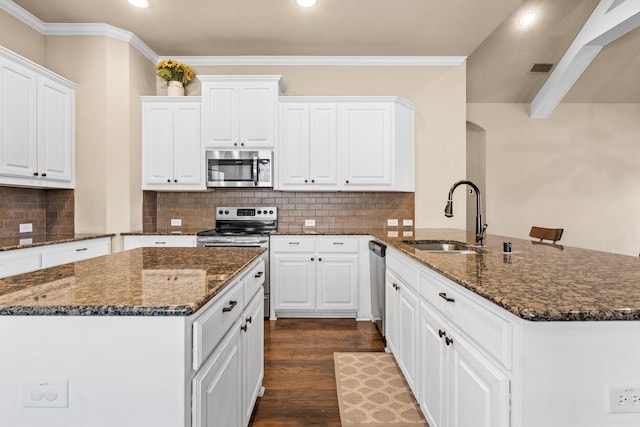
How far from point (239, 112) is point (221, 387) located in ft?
10.3

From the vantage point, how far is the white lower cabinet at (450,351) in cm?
107

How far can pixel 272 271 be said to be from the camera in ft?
11.9

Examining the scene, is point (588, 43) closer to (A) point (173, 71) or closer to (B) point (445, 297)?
(B) point (445, 297)

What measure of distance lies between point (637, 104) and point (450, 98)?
3.94 m

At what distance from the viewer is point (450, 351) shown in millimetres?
1453

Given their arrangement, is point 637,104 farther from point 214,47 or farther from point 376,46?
point 214,47

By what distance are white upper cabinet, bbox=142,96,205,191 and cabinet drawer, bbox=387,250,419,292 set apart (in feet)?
7.60

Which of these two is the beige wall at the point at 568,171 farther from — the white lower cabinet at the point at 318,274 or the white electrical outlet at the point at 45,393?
the white electrical outlet at the point at 45,393

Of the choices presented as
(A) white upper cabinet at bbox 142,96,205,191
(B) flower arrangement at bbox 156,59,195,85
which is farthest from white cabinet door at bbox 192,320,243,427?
(B) flower arrangement at bbox 156,59,195,85

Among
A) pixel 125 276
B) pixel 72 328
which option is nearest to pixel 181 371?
pixel 72 328

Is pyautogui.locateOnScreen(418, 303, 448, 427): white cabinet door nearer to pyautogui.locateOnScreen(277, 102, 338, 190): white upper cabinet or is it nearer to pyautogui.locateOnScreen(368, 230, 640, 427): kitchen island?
pyautogui.locateOnScreen(368, 230, 640, 427): kitchen island

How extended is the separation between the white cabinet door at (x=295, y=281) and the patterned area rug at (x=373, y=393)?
0.95m

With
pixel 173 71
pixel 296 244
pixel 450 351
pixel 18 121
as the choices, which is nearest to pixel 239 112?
pixel 173 71

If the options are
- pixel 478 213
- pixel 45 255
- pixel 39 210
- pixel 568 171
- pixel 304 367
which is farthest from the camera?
pixel 568 171
